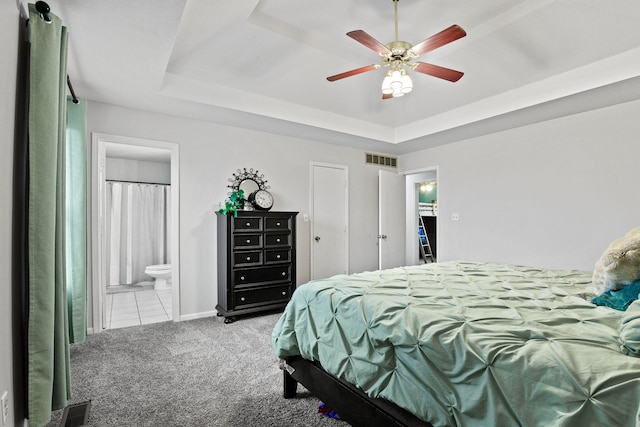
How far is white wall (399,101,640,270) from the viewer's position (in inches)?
141

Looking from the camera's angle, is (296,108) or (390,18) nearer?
(390,18)

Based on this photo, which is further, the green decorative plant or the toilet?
the toilet

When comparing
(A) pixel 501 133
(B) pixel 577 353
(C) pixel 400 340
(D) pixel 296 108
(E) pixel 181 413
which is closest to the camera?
(B) pixel 577 353

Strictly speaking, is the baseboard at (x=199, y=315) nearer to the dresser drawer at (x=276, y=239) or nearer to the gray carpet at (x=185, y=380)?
the gray carpet at (x=185, y=380)

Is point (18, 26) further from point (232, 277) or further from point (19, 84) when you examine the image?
point (232, 277)

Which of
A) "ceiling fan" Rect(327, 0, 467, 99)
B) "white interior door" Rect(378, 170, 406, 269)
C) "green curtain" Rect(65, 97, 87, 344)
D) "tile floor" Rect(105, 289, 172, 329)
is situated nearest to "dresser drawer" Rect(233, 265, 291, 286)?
"tile floor" Rect(105, 289, 172, 329)

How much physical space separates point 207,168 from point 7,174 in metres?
2.78

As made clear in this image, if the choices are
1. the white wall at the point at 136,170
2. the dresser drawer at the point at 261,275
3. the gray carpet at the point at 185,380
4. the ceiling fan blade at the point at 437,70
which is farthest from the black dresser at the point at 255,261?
the white wall at the point at 136,170

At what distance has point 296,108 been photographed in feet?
14.0

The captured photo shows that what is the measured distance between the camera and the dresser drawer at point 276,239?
408cm

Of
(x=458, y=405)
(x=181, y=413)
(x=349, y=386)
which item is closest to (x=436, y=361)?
(x=458, y=405)

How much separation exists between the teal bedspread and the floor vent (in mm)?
1173

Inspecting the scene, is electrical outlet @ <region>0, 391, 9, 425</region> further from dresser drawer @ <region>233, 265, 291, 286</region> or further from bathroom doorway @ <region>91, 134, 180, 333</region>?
bathroom doorway @ <region>91, 134, 180, 333</region>

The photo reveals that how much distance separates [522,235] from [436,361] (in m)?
3.77
